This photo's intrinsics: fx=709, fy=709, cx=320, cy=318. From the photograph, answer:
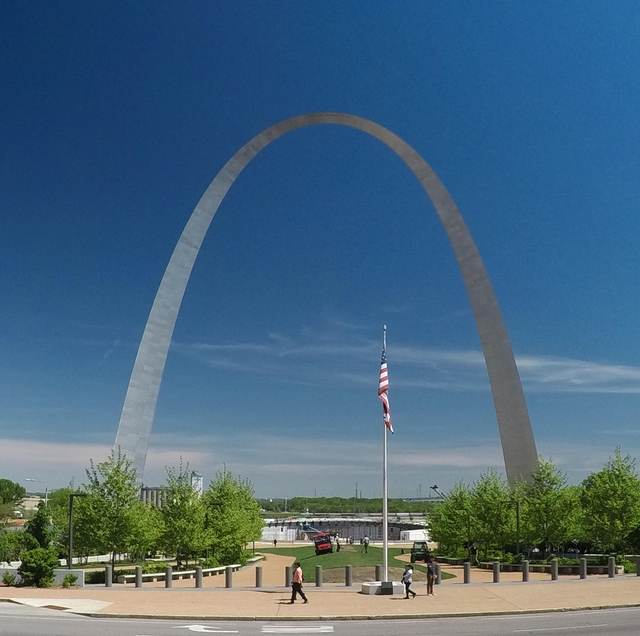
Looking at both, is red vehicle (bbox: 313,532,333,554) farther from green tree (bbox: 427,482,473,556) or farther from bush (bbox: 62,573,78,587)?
bush (bbox: 62,573,78,587)

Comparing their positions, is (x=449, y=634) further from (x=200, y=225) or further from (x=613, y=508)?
(x=200, y=225)

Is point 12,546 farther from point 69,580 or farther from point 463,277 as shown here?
point 463,277

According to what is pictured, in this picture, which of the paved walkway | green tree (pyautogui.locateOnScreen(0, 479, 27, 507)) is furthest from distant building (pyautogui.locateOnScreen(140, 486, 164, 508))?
green tree (pyautogui.locateOnScreen(0, 479, 27, 507))

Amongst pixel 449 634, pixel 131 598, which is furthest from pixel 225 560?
pixel 449 634

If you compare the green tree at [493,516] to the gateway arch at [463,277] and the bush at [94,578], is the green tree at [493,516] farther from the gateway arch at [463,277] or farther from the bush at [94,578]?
the bush at [94,578]

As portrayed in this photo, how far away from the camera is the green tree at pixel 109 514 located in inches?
1314

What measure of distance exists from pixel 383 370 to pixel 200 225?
1163 inches

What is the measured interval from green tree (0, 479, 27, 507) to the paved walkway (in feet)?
446

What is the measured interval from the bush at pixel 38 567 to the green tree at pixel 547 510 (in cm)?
2480

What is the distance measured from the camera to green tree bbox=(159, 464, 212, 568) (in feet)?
114

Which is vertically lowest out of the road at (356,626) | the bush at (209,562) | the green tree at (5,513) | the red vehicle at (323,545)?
the green tree at (5,513)

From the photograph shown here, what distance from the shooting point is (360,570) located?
34.2 metres

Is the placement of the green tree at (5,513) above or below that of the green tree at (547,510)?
below


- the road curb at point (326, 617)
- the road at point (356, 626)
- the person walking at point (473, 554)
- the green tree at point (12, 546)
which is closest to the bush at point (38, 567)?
the road at point (356, 626)
